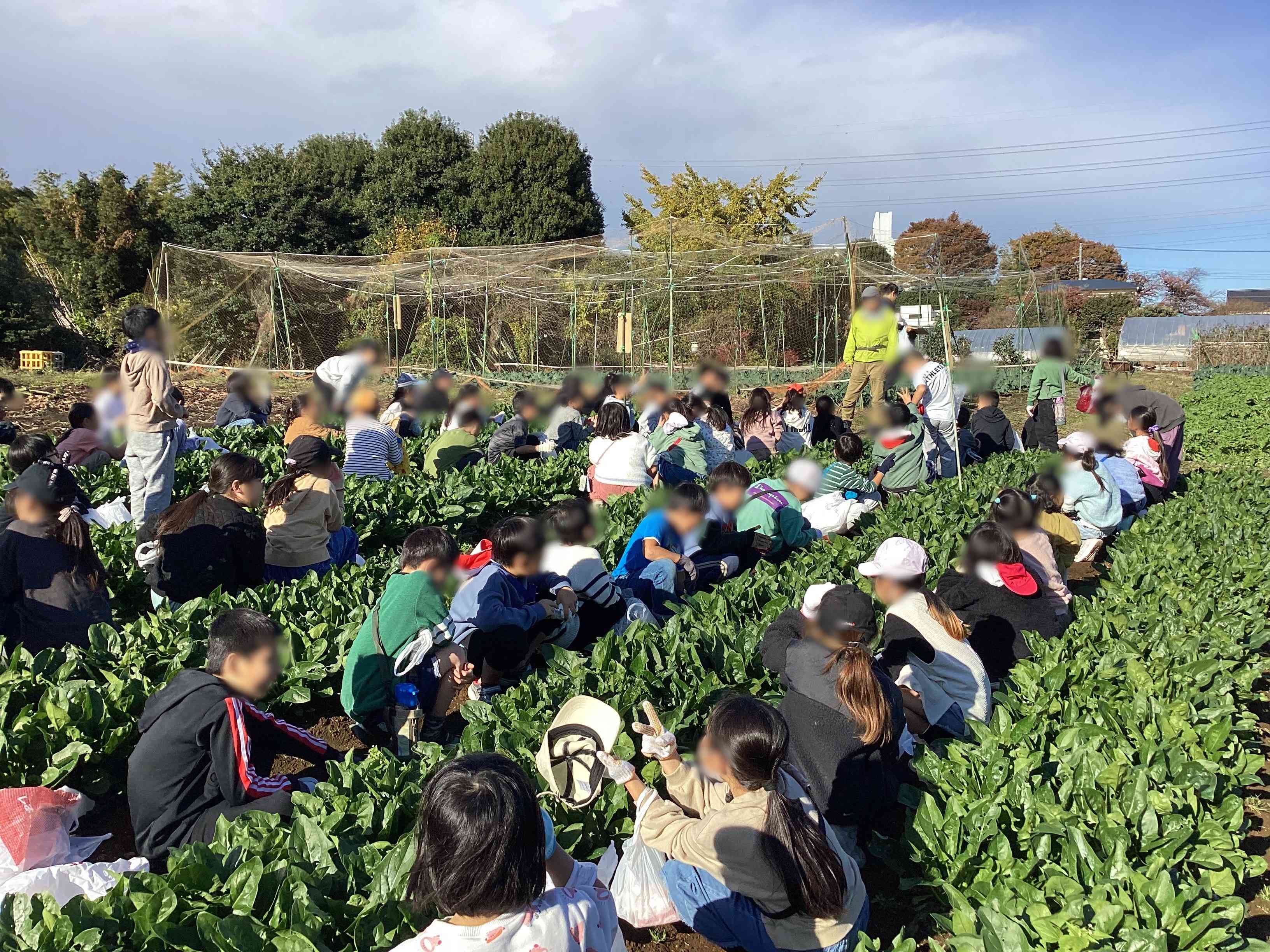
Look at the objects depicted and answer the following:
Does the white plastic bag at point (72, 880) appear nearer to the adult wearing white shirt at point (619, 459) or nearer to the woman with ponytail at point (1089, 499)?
the adult wearing white shirt at point (619, 459)

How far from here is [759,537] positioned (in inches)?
282

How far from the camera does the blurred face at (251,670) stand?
132 inches

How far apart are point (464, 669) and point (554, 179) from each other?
3302 centimetres

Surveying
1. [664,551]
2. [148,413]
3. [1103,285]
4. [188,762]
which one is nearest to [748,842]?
[188,762]

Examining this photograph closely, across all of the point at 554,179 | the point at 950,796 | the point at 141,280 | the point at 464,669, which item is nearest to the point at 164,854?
the point at 464,669

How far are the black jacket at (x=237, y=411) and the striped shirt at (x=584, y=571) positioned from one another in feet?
23.8

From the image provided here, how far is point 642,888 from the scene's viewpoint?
3.21m

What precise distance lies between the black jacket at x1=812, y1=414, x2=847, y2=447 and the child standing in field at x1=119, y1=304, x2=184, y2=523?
8071 mm

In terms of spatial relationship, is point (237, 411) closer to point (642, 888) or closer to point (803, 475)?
point (803, 475)

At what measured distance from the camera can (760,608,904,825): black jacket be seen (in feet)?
11.8

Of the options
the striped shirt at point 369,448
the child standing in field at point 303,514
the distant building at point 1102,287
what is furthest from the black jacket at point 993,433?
the distant building at point 1102,287

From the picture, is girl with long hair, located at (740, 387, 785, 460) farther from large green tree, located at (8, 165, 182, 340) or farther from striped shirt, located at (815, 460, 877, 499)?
large green tree, located at (8, 165, 182, 340)

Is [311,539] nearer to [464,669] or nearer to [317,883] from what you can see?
[464,669]

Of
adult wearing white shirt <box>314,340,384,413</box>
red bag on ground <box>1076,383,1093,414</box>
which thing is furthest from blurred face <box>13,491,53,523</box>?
red bag on ground <box>1076,383,1093,414</box>
